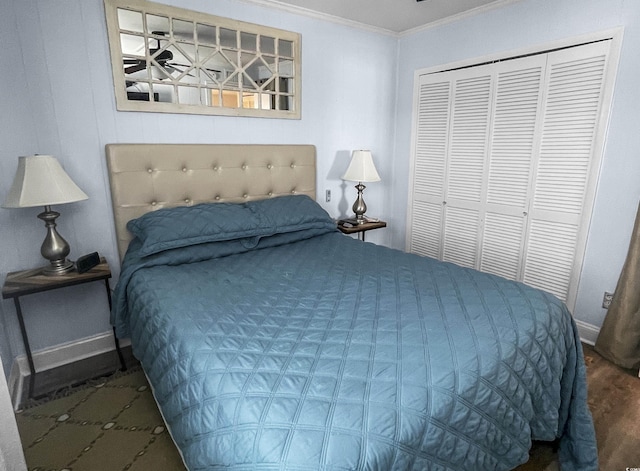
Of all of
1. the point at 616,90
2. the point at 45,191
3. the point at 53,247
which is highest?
the point at 616,90

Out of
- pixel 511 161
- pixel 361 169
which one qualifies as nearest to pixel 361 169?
pixel 361 169

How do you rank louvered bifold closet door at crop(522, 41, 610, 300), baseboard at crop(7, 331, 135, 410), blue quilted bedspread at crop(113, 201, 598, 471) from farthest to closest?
louvered bifold closet door at crop(522, 41, 610, 300), baseboard at crop(7, 331, 135, 410), blue quilted bedspread at crop(113, 201, 598, 471)

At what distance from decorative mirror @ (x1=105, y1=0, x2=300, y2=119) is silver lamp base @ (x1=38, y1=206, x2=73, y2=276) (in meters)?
0.77

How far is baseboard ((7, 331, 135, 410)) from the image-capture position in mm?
2023

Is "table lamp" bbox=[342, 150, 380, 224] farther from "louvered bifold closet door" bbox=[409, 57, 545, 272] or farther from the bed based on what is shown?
the bed

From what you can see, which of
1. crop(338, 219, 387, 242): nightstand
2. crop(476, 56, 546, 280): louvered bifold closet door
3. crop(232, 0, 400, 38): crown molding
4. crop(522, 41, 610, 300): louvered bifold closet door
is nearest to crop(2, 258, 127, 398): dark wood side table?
crop(338, 219, 387, 242): nightstand

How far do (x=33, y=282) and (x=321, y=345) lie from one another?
163cm

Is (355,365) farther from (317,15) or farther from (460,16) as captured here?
(460,16)

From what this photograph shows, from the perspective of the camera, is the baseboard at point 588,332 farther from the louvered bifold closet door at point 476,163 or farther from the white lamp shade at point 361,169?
the white lamp shade at point 361,169

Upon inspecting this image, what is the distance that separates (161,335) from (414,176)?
9.01ft

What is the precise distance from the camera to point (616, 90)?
2180mm

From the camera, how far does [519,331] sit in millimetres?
1339

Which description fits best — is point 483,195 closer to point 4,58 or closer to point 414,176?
point 414,176

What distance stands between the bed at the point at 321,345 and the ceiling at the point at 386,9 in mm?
1364
